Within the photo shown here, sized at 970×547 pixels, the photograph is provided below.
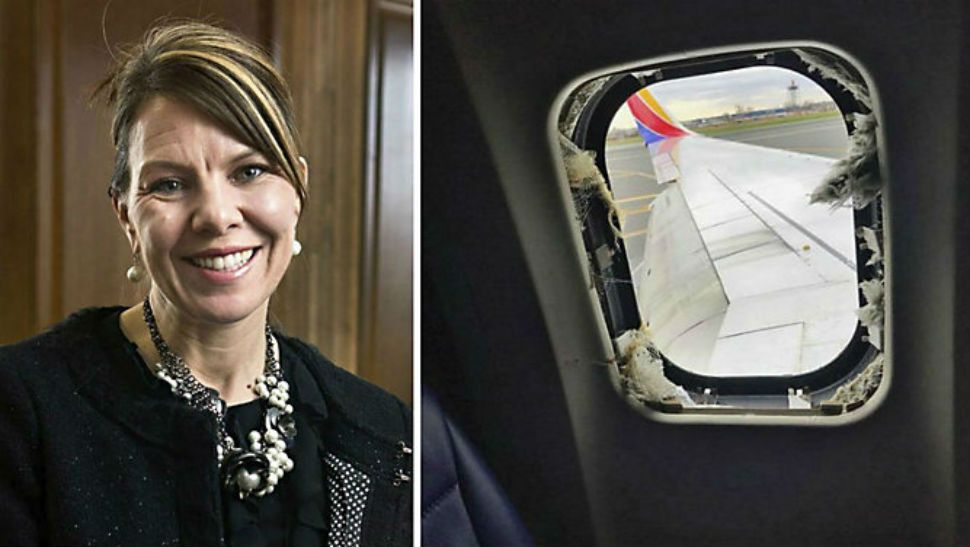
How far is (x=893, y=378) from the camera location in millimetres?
1607

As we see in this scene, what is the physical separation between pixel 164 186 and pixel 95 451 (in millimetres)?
337

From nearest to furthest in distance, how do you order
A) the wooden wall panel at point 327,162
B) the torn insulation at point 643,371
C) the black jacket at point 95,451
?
the black jacket at point 95,451 → the wooden wall panel at point 327,162 → the torn insulation at point 643,371

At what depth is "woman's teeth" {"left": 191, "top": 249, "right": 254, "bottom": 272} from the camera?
147cm

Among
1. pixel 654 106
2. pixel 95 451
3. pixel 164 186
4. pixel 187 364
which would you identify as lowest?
pixel 95 451

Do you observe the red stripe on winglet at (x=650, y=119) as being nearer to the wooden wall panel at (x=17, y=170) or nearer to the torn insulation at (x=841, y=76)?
the torn insulation at (x=841, y=76)

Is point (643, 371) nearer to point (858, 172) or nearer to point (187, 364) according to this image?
point (858, 172)

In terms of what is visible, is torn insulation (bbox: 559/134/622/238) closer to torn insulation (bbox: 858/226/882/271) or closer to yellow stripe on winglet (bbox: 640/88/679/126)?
yellow stripe on winglet (bbox: 640/88/679/126)

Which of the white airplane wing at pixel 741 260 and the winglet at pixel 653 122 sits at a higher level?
the winglet at pixel 653 122

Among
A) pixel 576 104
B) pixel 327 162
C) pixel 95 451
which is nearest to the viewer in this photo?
pixel 95 451

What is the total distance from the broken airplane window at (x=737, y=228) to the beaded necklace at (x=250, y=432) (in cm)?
48

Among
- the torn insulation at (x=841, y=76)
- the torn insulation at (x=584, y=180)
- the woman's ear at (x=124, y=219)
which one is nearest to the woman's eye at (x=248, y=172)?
the woman's ear at (x=124, y=219)

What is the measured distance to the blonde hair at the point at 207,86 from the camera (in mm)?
1447

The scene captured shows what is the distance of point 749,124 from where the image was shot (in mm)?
1619

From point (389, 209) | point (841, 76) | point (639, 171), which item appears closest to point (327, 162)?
point (389, 209)
